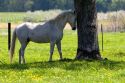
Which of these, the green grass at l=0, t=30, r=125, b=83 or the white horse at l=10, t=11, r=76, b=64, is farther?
the white horse at l=10, t=11, r=76, b=64

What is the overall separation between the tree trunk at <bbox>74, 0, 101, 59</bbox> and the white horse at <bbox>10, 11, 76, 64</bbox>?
2.56ft

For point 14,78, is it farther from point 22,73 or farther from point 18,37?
point 18,37

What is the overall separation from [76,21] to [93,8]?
47.0 inches

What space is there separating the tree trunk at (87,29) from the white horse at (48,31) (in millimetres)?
782

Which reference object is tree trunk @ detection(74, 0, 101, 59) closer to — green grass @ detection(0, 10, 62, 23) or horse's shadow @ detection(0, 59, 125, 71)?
horse's shadow @ detection(0, 59, 125, 71)

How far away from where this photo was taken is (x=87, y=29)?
20.1 metres

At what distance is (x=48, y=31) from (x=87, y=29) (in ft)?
6.59

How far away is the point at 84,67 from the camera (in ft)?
57.0

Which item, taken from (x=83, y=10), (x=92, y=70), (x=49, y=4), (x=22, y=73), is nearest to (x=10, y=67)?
(x=22, y=73)

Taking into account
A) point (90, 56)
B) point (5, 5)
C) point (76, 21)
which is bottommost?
point (5, 5)

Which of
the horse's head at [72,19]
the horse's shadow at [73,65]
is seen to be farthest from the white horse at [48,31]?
the horse's shadow at [73,65]

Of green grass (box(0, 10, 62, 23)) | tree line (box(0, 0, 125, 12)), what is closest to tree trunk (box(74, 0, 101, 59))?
green grass (box(0, 10, 62, 23))

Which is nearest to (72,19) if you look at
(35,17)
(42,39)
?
(42,39)

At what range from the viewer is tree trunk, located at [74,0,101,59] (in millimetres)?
20016
